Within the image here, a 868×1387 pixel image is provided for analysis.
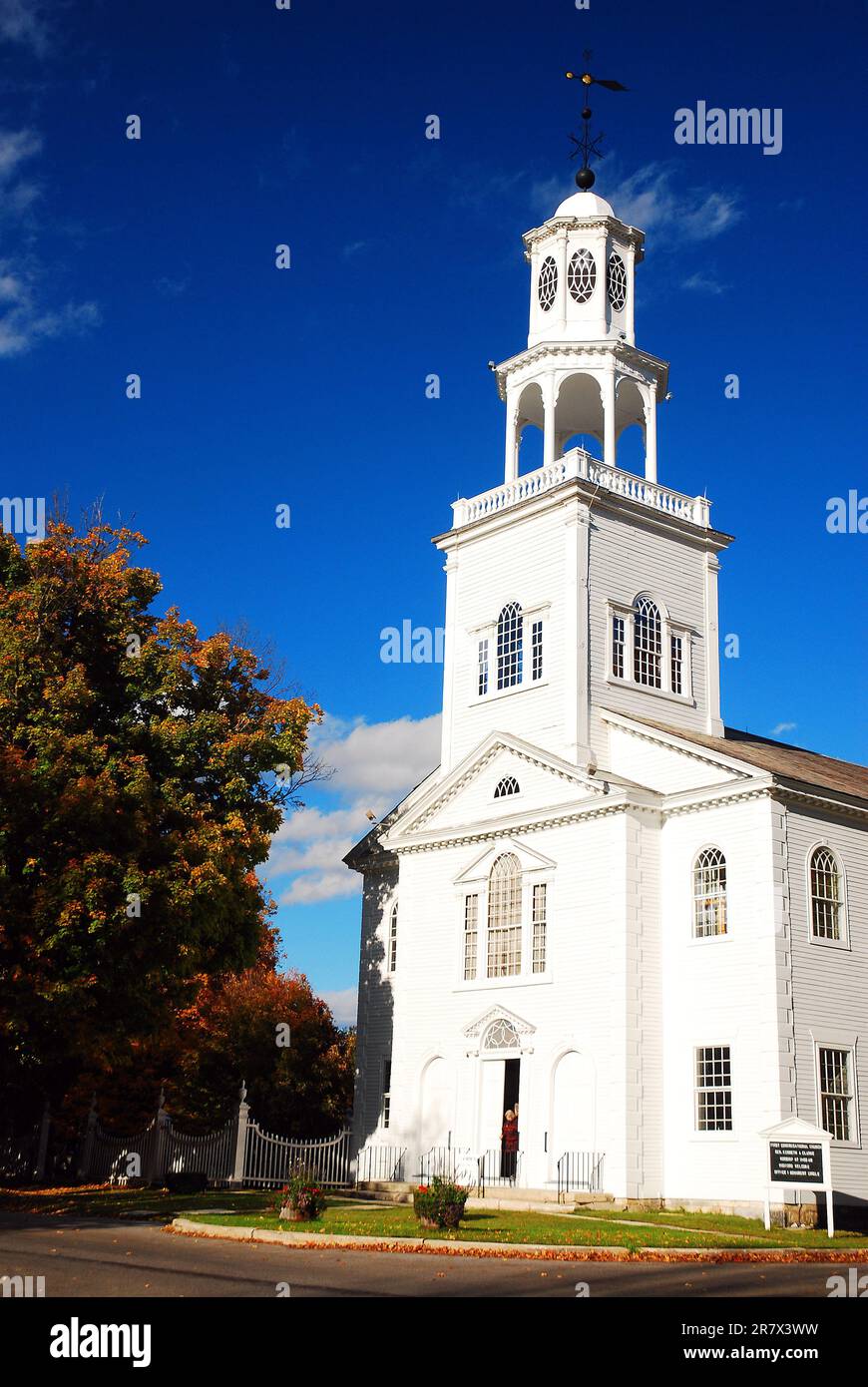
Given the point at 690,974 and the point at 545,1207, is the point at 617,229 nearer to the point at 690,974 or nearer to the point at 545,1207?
the point at 690,974

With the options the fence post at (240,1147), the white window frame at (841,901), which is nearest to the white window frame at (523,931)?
the white window frame at (841,901)

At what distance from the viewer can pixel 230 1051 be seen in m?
37.1

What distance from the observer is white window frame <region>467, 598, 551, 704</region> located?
3434 cm

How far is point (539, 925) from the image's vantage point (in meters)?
31.5

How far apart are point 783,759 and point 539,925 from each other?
7890 mm

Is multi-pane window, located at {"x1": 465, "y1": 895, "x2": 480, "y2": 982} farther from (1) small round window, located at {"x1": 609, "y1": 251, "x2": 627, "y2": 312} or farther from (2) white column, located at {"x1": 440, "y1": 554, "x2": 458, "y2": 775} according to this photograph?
(1) small round window, located at {"x1": 609, "y1": 251, "x2": 627, "y2": 312}

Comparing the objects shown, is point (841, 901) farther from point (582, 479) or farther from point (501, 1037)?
point (582, 479)

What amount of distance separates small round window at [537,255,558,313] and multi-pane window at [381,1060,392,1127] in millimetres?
22104

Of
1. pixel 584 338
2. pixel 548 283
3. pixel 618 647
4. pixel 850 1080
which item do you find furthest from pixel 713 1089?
pixel 548 283

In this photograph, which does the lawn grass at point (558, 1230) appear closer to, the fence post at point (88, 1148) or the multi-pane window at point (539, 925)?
the multi-pane window at point (539, 925)

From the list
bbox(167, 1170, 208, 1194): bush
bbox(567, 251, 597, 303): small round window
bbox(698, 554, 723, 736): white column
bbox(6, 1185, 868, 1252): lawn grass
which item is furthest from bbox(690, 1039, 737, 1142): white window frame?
bbox(567, 251, 597, 303): small round window
